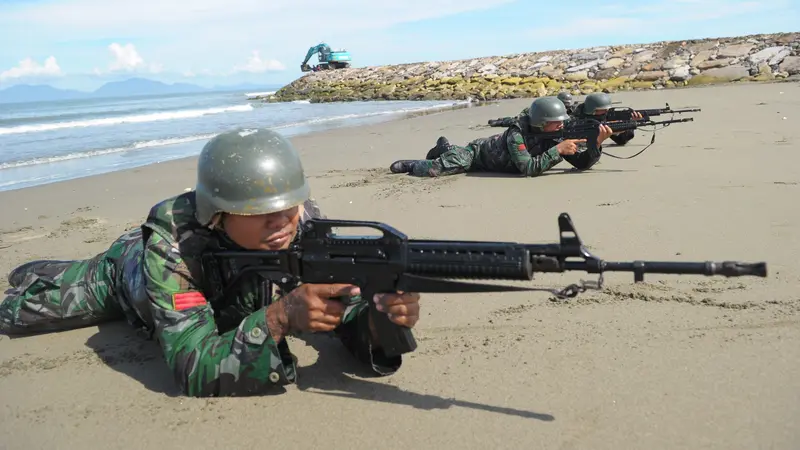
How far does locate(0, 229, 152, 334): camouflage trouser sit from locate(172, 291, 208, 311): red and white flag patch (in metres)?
0.99

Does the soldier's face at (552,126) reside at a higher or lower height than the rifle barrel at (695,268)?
higher

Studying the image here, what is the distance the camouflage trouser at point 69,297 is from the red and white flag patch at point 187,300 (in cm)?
99

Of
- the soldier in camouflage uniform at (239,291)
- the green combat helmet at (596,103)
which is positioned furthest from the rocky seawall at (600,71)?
the soldier in camouflage uniform at (239,291)

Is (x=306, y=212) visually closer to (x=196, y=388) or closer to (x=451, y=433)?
(x=196, y=388)

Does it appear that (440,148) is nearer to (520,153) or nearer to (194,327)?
(520,153)

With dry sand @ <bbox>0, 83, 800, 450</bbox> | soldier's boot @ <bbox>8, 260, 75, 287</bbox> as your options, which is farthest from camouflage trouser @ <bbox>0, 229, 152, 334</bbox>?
dry sand @ <bbox>0, 83, 800, 450</bbox>

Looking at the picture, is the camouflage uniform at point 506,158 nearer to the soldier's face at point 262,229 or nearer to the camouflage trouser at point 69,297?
the camouflage trouser at point 69,297

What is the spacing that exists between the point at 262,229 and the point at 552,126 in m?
6.71

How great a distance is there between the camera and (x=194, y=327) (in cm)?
289

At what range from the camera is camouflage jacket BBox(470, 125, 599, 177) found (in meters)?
8.59

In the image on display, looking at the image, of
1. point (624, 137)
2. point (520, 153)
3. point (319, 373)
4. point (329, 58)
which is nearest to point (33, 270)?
point (319, 373)

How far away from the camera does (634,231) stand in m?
5.38

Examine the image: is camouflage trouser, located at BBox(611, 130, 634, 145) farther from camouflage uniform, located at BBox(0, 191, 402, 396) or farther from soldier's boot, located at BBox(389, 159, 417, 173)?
camouflage uniform, located at BBox(0, 191, 402, 396)

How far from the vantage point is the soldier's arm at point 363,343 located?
3133mm
